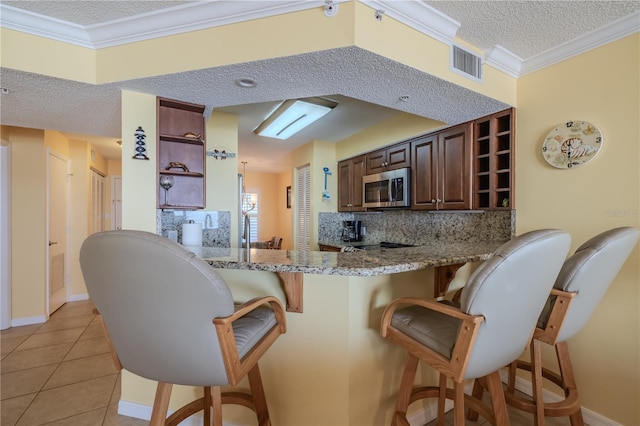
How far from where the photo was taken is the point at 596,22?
1700mm

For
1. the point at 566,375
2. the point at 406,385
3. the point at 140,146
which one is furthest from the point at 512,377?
the point at 140,146

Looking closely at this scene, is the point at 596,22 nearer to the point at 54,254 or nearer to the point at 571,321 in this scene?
the point at 571,321

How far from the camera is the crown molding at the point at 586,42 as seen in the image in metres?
1.67

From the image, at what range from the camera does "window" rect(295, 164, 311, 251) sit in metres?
4.62

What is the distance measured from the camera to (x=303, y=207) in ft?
16.0

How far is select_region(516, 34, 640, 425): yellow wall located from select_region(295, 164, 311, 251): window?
3.05m

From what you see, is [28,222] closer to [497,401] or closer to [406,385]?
[406,385]

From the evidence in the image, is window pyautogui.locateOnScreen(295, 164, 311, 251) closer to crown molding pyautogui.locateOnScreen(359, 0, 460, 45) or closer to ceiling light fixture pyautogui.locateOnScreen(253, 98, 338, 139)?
ceiling light fixture pyautogui.locateOnScreen(253, 98, 338, 139)

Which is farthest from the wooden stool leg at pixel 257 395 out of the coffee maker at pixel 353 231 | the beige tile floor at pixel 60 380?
the coffee maker at pixel 353 231

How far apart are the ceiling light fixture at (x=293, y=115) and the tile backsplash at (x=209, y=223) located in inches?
45.2

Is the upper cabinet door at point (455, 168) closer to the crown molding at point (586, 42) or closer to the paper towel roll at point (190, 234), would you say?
the crown molding at point (586, 42)

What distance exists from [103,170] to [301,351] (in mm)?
5451

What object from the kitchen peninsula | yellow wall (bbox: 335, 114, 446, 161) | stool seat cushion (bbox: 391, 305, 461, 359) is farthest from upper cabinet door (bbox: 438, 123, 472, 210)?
stool seat cushion (bbox: 391, 305, 461, 359)

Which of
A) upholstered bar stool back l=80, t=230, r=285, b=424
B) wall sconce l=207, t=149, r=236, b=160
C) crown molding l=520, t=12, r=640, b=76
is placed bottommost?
upholstered bar stool back l=80, t=230, r=285, b=424
